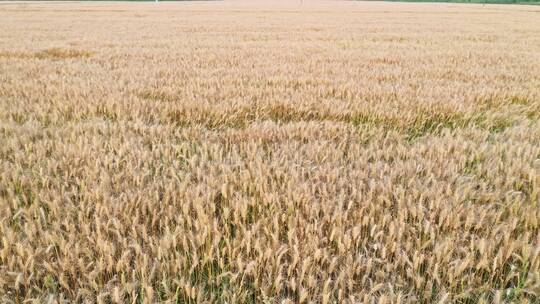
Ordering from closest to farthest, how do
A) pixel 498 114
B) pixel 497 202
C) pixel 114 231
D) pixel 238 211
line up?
pixel 114 231, pixel 238 211, pixel 497 202, pixel 498 114

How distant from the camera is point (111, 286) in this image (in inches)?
56.8

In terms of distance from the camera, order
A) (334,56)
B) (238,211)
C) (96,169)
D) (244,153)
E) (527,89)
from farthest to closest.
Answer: (334,56) < (527,89) < (244,153) < (96,169) < (238,211)

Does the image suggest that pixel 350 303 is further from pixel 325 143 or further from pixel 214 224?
pixel 325 143

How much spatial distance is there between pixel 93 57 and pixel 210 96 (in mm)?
5127

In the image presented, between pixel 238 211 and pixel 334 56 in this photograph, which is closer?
pixel 238 211

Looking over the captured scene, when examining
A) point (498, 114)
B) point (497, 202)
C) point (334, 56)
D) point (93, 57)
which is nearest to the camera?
point (497, 202)

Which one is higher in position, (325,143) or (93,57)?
(93,57)

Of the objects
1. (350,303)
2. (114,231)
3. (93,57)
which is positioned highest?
(93,57)

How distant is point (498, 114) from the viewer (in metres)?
4.05

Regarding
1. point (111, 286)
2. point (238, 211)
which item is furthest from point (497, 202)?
point (111, 286)

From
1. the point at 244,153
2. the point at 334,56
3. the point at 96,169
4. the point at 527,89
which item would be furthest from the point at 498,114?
the point at 334,56

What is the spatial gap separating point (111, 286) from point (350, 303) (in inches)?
37.5

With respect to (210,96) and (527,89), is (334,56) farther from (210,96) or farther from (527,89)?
(210,96)

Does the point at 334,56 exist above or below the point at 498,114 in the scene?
above
